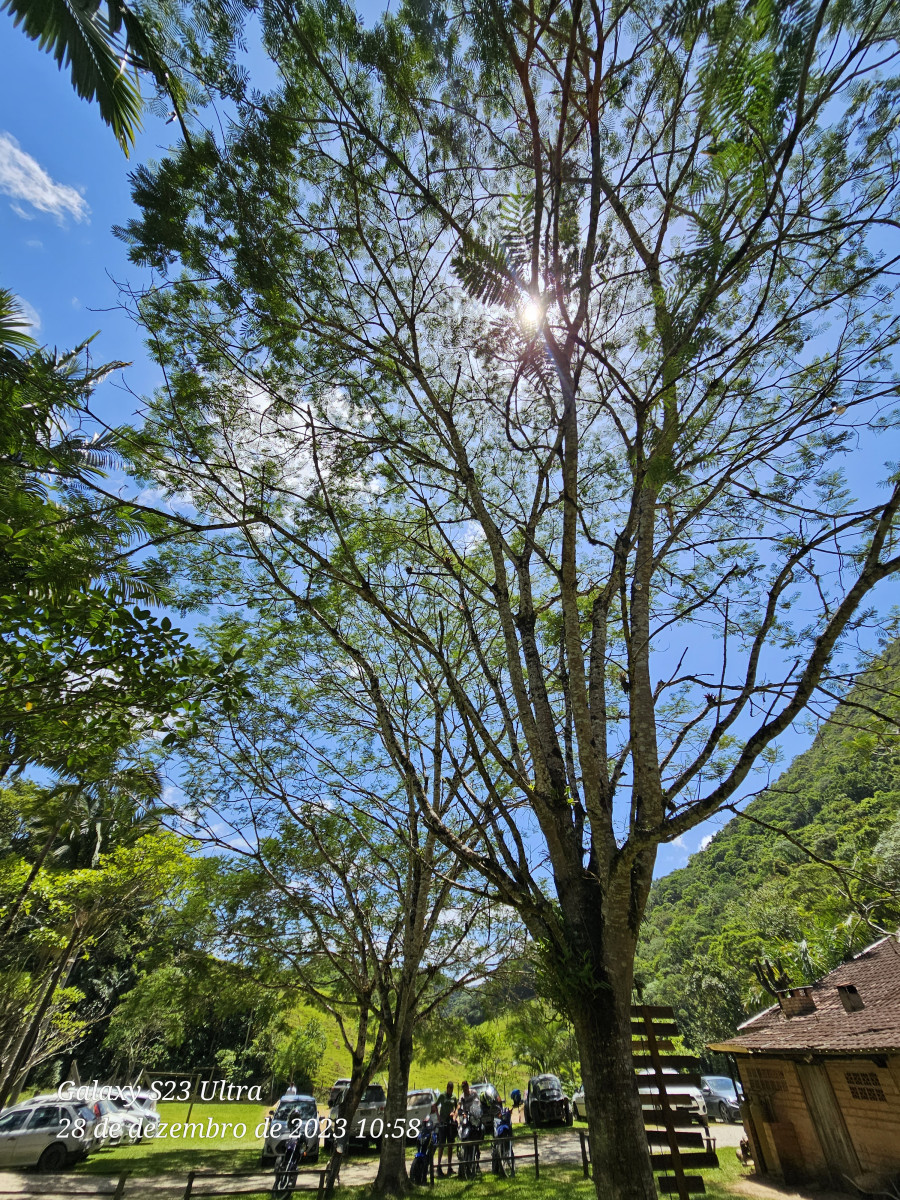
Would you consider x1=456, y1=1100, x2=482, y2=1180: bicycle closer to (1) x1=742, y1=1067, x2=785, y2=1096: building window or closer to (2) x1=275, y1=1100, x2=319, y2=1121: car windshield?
(2) x1=275, y1=1100, x2=319, y2=1121: car windshield

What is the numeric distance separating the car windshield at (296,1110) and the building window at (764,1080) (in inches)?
396

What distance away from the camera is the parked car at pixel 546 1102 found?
17.2 metres

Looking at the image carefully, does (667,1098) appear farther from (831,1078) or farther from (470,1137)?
(470,1137)

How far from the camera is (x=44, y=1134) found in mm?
11344

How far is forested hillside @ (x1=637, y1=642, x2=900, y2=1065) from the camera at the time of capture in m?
3.95

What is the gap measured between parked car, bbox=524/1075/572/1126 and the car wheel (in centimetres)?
1293

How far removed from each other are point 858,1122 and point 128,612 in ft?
42.0

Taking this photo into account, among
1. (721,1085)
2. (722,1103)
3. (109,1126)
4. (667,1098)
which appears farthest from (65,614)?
(721,1085)

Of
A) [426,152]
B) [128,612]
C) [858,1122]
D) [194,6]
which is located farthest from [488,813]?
[858,1122]

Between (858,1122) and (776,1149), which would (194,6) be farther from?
(776,1149)

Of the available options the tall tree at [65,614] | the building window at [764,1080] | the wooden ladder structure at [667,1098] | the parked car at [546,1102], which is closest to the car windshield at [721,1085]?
the parked car at [546,1102]

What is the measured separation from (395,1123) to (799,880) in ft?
52.0

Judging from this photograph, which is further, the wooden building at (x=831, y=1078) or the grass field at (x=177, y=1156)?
the grass field at (x=177, y=1156)

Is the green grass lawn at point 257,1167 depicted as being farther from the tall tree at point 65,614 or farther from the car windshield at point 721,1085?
the tall tree at point 65,614
